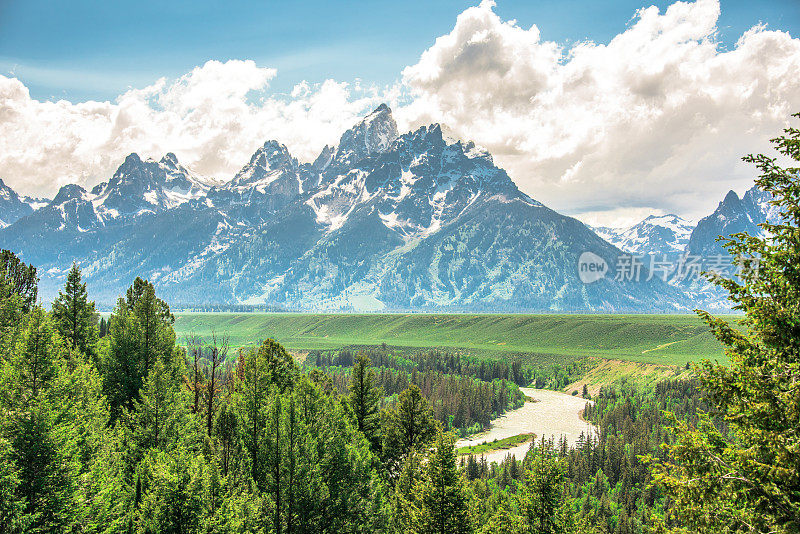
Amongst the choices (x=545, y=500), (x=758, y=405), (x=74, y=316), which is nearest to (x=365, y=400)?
(x=545, y=500)

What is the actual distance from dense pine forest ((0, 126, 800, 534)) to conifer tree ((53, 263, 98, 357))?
20cm

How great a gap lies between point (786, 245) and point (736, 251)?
124 cm

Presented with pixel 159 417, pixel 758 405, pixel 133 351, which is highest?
pixel 758 405

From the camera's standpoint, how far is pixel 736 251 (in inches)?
539

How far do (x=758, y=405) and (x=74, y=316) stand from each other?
174ft

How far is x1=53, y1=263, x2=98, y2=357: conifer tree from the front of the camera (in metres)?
46.0

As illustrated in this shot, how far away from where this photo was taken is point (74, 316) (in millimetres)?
46719

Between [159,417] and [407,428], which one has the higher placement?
[159,417]

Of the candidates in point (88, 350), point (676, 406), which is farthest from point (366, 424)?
point (676, 406)

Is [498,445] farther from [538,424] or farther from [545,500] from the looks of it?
[545,500]

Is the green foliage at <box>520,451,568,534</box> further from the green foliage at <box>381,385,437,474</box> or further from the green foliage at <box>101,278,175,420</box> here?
the green foliage at <box>101,278,175,420</box>

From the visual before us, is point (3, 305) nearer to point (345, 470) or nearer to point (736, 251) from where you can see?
point (345, 470)

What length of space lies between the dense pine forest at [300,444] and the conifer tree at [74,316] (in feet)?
0.65

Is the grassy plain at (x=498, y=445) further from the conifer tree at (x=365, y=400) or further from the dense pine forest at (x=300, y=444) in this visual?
the conifer tree at (x=365, y=400)
